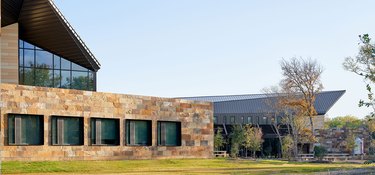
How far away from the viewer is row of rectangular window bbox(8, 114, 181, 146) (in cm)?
3600

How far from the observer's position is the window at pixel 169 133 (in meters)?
44.9

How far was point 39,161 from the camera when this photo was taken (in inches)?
1415

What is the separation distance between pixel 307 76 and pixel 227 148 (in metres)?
19.8

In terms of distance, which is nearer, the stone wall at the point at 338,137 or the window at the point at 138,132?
the window at the point at 138,132

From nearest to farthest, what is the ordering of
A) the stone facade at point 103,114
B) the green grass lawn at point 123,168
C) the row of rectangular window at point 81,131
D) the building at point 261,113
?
the green grass lawn at point 123,168, the stone facade at point 103,114, the row of rectangular window at point 81,131, the building at point 261,113

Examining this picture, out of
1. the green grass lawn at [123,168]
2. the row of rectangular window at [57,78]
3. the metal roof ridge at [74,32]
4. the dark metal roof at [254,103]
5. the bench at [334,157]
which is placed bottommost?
the bench at [334,157]

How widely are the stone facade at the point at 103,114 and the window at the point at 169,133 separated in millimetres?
323

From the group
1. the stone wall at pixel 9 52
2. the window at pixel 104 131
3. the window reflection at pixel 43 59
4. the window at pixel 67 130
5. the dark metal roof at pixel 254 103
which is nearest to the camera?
the window at pixel 67 130

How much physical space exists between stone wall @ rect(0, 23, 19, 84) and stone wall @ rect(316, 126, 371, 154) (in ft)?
162

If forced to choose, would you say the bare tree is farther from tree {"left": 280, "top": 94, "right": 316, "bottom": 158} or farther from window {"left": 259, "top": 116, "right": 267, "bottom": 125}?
Answer: window {"left": 259, "top": 116, "right": 267, "bottom": 125}

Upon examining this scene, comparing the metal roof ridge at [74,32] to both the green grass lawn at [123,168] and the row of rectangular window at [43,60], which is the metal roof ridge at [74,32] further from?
the green grass lawn at [123,168]

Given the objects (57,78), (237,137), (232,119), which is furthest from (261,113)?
(57,78)

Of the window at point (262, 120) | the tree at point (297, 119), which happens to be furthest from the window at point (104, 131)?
the window at point (262, 120)

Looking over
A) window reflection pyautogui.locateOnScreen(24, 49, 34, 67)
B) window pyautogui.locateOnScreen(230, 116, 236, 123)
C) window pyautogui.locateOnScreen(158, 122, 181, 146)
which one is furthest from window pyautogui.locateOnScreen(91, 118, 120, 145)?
window pyautogui.locateOnScreen(230, 116, 236, 123)
